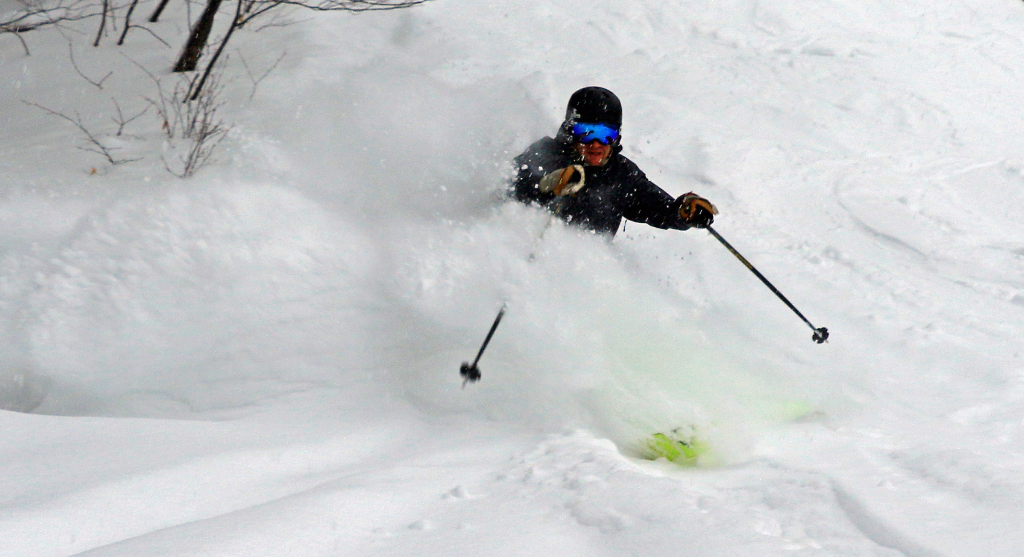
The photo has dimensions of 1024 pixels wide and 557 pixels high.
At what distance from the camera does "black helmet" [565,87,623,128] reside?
12.4 ft

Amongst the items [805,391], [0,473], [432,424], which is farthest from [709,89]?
[0,473]

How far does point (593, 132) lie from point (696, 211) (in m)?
0.71

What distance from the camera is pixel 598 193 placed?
13.2 ft

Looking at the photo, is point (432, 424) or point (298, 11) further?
point (298, 11)

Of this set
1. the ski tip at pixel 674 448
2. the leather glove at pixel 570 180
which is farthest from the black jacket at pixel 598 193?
the ski tip at pixel 674 448

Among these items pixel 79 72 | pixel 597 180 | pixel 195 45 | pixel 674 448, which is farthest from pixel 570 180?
pixel 79 72

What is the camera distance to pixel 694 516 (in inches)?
73.7

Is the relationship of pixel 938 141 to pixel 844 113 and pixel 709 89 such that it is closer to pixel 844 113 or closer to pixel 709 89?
pixel 844 113

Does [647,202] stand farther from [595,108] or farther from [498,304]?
[498,304]

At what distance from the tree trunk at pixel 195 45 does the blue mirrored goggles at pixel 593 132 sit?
12.7 feet

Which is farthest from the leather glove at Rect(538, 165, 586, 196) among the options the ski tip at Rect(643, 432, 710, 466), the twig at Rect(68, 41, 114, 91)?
the twig at Rect(68, 41, 114, 91)

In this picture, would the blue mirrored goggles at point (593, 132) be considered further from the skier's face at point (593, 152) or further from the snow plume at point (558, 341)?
the snow plume at point (558, 341)

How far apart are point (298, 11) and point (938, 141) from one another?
649 centimetres

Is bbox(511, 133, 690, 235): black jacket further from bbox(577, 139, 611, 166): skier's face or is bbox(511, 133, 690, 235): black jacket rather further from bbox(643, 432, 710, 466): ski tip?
bbox(643, 432, 710, 466): ski tip
